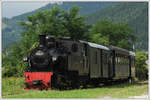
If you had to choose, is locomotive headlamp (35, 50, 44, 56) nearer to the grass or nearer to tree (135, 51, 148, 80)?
the grass

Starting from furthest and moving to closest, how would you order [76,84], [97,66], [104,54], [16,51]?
[16,51]
[104,54]
[97,66]
[76,84]

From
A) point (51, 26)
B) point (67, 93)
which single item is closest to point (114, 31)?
point (51, 26)

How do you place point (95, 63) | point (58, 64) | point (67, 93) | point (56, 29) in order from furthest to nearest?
point (56, 29), point (95, 63), point (58, 64), point (67, 93)

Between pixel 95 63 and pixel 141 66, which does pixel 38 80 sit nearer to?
pixel 95 63

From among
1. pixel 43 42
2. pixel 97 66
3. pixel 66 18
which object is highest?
pixel 66 18

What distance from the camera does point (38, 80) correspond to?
1683 cm

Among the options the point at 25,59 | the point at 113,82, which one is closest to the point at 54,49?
the point at 25,59

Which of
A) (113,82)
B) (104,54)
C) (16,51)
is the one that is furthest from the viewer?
(16,51)

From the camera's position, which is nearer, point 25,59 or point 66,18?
point 25,59

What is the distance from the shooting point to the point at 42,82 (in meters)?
16.8

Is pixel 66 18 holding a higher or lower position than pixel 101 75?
higher

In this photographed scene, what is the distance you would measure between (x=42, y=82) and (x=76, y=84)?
2222 mm

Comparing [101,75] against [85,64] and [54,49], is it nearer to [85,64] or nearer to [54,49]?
[85,64]

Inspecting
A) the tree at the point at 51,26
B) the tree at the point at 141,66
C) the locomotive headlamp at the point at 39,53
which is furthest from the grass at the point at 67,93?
the tree at the point at 141,66
